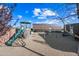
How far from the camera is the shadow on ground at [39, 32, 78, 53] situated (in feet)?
10.1

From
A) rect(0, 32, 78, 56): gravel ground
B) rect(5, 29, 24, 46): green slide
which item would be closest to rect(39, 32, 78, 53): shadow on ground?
rect(0, 32, 78, 56): gravel ground

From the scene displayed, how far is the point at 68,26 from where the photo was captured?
3086mm

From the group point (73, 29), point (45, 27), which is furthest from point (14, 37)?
point (73, 29)

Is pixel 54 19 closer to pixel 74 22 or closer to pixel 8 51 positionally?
pixel 74 22

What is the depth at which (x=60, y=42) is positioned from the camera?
3102mm

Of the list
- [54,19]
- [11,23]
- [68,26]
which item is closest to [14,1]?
[11,23]

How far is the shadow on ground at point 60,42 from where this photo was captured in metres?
3.08

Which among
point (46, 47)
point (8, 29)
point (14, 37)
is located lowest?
point (46, 47)

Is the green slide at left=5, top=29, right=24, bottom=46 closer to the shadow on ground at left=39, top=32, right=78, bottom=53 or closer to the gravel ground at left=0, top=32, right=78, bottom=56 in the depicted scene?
the gravel ground at left=0, top=32, right=78, bottom=56

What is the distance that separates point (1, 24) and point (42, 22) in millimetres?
531

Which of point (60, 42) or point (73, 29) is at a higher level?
point (73, 29)

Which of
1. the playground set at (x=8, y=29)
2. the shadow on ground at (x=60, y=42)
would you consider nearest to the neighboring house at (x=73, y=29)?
→ the shadow on ground at (x=60, y=42)

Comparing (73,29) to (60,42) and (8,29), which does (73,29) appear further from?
(8,29)

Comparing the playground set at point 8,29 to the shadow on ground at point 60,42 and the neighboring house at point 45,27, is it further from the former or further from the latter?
the shadow on ground at point 60,42
